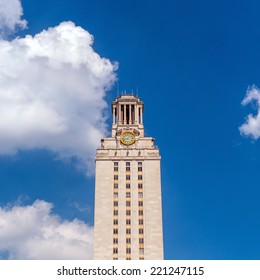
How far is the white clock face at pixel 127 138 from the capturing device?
165m

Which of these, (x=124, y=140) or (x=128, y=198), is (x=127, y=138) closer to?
(x=124, y=140)

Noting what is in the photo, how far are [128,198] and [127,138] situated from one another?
21204 mm

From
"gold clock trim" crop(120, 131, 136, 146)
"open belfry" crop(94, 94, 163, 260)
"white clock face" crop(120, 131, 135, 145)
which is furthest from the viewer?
"white clock face" crop(120, 131, 135, 145)

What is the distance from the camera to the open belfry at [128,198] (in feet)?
482

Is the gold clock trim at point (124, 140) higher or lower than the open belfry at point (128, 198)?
higher

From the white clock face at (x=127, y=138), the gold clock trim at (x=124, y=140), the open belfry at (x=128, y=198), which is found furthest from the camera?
the white clock face at (x=127, y=138)

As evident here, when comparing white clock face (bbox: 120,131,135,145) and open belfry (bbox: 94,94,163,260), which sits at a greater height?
white clock face (bbox: 120,131,135,145)

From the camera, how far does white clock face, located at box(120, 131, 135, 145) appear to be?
164875mm

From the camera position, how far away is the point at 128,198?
154 meters

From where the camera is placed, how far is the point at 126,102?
569 ft

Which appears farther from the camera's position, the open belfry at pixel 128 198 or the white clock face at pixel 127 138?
the white clock face at pixel 127 138

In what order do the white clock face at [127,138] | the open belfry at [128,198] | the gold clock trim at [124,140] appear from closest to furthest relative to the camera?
the open belfry at [128,198]
the gold clock trim at [124,140]
the white clock face at [127,138]

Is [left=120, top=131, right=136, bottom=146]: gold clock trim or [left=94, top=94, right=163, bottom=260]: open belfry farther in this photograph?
[left=120, top=131, right=136, bottom=146]: gold clock trim

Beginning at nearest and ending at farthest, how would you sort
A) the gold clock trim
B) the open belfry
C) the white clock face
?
the open belfry
the gold clock trim
the white clock face
